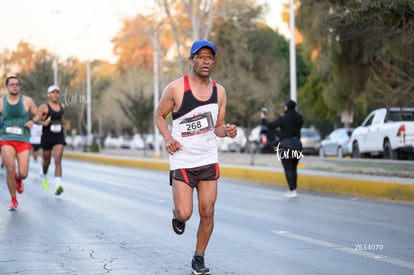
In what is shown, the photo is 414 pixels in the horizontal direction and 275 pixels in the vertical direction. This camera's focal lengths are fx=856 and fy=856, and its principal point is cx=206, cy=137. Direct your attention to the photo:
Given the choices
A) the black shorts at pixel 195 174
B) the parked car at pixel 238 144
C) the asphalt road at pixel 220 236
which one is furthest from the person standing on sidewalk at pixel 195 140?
the parked car at pixel 238 144

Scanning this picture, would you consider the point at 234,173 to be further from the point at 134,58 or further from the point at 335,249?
the point at 134,58

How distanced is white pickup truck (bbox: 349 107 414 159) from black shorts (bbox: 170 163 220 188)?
19.3 meters

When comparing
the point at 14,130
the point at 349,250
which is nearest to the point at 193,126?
the point at 349,250

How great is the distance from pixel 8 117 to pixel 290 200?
18.3 ft

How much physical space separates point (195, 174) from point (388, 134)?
2098 centimetres

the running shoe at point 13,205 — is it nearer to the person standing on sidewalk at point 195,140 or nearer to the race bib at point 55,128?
the race bib at point 55,128

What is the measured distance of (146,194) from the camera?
1786 centimetres

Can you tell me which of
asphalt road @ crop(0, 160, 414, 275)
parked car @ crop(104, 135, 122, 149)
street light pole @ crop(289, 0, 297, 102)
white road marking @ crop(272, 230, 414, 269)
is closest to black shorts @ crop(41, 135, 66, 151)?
asphalt road @ crop(0, 160, 414, 275)

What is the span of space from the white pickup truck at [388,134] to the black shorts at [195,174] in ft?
63.3

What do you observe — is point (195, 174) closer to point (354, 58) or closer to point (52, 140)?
point (52, 140)

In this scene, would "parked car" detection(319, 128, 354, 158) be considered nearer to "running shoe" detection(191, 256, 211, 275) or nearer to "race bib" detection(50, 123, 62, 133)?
"race bib" detection(50, 123, 62, 133)

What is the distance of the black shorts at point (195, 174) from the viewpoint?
7.67 m

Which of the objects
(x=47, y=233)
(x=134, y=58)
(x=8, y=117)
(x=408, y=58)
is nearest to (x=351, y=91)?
(x=408, y=58)

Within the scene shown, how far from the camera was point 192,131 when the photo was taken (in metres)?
7.66
